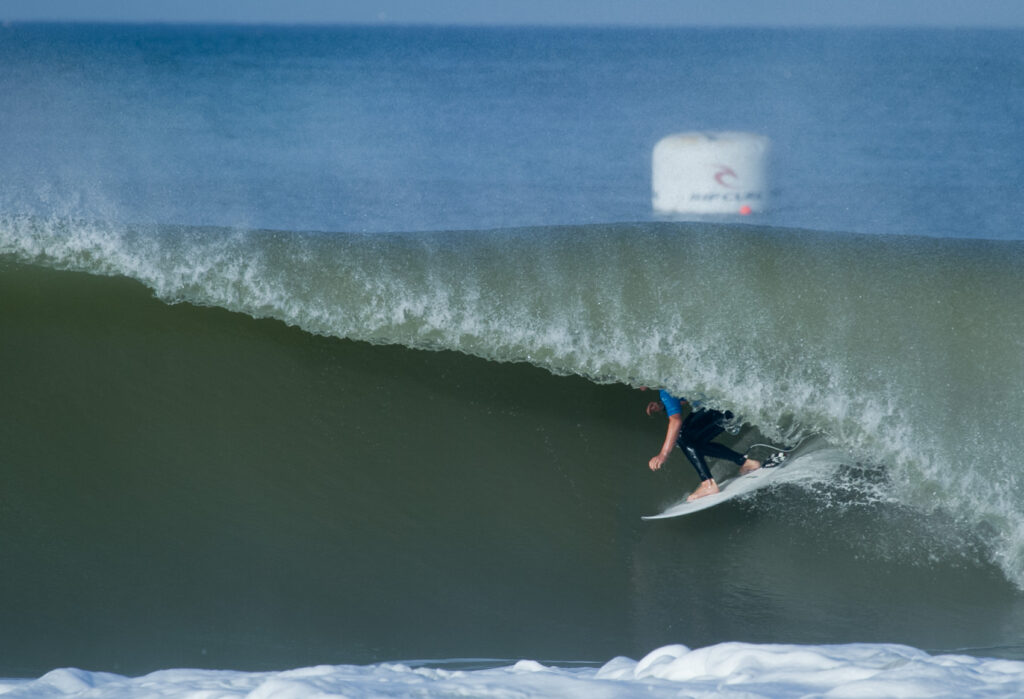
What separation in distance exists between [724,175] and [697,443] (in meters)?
2.72

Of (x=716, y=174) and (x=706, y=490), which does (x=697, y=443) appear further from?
(x=716, y=174)

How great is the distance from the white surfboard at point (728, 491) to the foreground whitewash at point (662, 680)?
1.92 metres

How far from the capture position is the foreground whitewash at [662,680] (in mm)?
2611

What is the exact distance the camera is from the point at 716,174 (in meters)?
7.17

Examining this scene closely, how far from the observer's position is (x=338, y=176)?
62.0 feet

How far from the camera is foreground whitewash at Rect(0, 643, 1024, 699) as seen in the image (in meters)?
2.61

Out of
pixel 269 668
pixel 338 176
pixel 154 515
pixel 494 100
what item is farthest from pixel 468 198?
pixel 494 100

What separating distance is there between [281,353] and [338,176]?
13536 mm

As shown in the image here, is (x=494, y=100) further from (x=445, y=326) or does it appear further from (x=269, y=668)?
(x=269, y=668)

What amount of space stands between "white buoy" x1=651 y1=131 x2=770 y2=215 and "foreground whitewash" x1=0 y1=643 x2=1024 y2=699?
14.9 feet

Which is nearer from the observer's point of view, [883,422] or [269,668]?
[269,668]

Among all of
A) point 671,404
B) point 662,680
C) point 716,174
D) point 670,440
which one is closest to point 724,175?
point 716,174

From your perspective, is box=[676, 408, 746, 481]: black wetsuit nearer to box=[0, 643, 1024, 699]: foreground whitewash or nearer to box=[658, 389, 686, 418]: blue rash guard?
box=[658, 389, 686, 418]: blue rash guard

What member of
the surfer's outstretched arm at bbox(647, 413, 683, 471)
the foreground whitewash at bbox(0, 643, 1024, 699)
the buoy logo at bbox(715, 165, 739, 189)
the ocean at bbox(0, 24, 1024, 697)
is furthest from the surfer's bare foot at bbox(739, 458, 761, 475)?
the buoy logo at bbox(715, 165, 739, 189)
